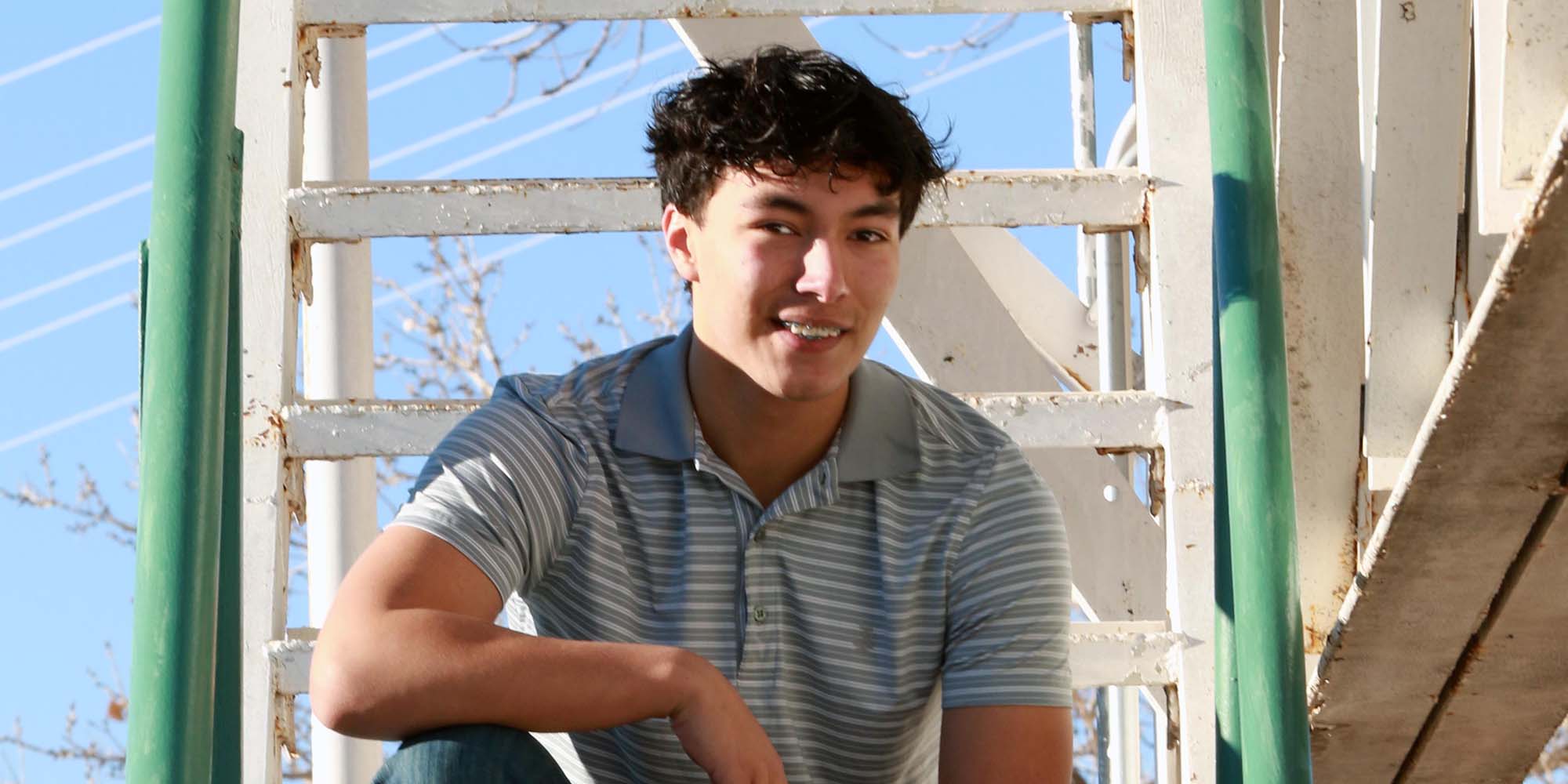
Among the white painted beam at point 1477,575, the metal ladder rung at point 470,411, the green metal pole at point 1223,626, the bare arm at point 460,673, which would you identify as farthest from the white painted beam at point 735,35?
the bare arm at point 460,673

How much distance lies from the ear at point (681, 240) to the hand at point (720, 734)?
60 cm

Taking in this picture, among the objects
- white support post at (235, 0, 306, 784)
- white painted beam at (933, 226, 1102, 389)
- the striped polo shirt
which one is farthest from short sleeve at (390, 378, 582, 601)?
white painted beam at (933, 226, 1102, 389)

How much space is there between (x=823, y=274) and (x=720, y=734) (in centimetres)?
52

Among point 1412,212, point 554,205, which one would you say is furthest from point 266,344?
point 1412,212

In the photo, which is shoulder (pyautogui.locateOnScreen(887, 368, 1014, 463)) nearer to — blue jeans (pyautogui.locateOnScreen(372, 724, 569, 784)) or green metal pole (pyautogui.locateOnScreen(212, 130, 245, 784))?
blue jeans (pyautogui.locateOnScreen(372, 724, 569, 784))

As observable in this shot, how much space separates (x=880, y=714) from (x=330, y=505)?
1.78 m

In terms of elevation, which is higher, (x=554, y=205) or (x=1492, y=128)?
(x=554, y=205)

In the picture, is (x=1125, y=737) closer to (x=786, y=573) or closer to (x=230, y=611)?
(x=786, y=573)

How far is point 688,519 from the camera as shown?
2086mm

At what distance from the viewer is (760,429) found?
2152 millimetres

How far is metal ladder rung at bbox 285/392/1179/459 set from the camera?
2.54 meters

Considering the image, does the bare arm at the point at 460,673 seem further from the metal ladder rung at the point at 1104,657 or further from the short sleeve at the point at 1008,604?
the metal ladder rung at the point at 1104,657

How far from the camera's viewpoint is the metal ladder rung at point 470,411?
2.54 meters

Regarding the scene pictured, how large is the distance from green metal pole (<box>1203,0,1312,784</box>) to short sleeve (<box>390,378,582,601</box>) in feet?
2.23
